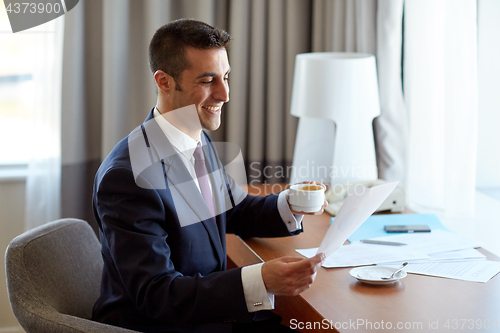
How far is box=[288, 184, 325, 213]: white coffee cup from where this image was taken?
1.31m

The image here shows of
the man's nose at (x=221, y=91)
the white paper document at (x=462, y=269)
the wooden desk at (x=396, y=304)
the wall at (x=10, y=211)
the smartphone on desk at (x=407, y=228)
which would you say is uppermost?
the man's nose at (x=221, y=91)

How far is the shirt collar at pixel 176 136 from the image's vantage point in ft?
4.16

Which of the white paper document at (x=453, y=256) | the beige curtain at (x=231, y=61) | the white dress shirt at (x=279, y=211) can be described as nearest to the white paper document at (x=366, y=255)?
the white paper document at (x=453, y=256)

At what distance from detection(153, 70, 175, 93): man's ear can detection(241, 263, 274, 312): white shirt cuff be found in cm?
55

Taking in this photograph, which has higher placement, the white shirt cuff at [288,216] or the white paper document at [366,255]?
the white shirt cuff at [288,216]

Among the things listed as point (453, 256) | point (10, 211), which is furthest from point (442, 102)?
point (10, 211)

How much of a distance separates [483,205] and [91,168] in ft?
5.94

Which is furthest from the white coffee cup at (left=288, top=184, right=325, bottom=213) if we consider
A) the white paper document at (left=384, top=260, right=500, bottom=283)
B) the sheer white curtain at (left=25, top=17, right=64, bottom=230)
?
the sheer white curtain at (left=25, top=17, right=64, bottom=230)

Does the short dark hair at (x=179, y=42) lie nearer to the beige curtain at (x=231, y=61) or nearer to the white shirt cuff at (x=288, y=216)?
the white shirt cuff at (x=288, y=216)

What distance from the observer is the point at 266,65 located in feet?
8.19

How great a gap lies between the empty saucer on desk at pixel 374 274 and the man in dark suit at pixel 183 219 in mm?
214

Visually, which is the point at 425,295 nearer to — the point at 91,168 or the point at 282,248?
the point at 282,248

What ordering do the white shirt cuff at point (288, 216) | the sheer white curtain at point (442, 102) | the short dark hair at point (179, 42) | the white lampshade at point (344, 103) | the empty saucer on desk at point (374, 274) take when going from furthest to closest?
the white lampshade at point (344, 103), the sheer white curtain at point (442, 102), the white shirt cuff at point (288, 216), the short dark hair at point (179, 42), the empty saucer on desk at point (374, 274)

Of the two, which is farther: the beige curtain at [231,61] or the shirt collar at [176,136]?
the beige curtain at [231,61]
